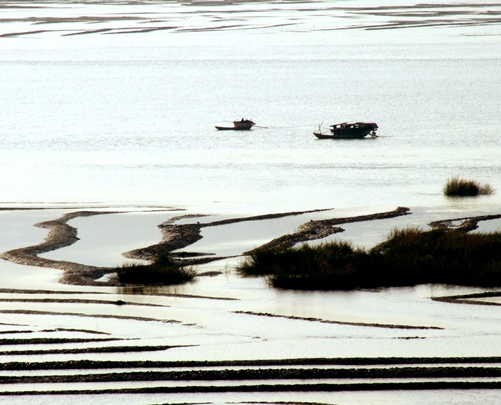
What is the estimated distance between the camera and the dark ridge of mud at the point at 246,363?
9539 millimetres

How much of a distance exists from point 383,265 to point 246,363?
17.6 feet

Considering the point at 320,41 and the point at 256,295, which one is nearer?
the point at 256,295

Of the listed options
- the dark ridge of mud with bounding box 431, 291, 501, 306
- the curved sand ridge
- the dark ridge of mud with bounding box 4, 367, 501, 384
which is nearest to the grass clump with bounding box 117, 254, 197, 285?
the curved sand ridge

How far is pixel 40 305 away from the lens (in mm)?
12773

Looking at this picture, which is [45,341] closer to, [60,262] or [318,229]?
[60,262]

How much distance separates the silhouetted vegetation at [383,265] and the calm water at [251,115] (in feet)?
26.4

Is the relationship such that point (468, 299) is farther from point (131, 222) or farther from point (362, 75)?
point (362, 75)

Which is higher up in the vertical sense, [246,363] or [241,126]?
[246,363]

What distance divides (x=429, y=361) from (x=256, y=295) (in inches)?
169

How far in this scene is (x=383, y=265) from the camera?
48.3 ft

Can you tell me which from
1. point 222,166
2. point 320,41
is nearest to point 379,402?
point 222,166

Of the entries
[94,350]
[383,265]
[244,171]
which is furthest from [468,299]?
[244,171]

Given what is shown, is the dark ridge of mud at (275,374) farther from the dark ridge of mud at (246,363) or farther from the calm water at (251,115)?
the calm water at (251,115)

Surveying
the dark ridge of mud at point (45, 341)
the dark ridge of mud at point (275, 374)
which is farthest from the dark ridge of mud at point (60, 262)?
the dark ridge of mud at point (275, 374)
